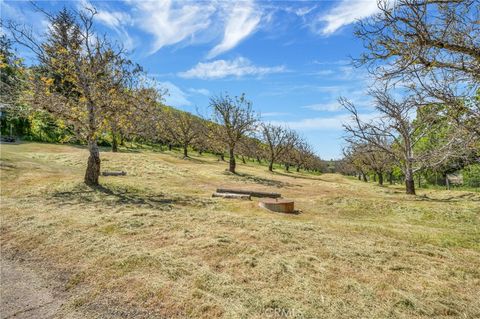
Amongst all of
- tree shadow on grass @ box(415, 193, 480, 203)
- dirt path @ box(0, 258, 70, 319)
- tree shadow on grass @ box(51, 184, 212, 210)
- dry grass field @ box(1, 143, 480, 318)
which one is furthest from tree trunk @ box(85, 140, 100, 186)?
tree shadow on grass @ box(415, 193, 480, 203)

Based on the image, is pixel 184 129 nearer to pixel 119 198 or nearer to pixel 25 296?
pixel 119 198

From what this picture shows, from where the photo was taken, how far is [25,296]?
5.77m

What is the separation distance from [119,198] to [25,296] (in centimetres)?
851

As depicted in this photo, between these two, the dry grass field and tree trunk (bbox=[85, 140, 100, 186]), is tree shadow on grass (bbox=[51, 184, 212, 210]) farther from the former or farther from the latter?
tree trunk (bbox=[85, 140, 100, 186])

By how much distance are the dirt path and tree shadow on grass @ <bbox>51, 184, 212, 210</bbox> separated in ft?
19.7

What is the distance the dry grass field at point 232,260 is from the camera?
5.26 metres

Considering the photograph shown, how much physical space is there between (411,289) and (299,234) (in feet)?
12.2

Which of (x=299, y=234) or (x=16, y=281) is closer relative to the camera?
(x=16, y=281)

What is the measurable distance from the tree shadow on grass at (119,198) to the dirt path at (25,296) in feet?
19.7

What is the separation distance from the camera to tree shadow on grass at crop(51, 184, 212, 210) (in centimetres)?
1314

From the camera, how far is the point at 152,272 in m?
6.40

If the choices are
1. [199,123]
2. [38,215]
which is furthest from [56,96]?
[199,123]

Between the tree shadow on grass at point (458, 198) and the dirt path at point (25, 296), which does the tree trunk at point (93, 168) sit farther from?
the tree shadow on grass at point (458, 198)

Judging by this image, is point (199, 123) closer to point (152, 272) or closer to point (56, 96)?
point (56, 96)
